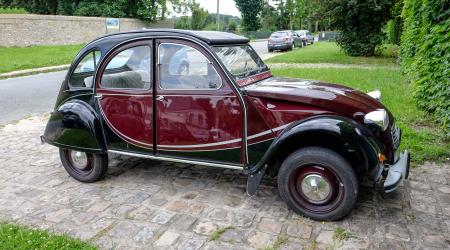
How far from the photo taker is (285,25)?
240ft

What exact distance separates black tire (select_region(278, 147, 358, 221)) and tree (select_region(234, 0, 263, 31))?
61.9m

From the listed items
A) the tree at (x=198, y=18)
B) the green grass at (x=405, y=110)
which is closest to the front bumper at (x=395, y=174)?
the green grass at (x=405, y=110)

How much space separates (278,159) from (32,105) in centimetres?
771

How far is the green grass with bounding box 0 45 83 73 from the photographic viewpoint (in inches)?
691

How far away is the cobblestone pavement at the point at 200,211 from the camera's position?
3389 mm

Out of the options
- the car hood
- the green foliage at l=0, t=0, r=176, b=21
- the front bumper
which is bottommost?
the front bumper

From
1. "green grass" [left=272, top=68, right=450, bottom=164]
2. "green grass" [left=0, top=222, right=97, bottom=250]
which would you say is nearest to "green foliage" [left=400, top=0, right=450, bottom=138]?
"green grass" [left=272, top=68, right=450, bottom=164]

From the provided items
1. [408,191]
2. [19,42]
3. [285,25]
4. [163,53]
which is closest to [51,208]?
[163,53]

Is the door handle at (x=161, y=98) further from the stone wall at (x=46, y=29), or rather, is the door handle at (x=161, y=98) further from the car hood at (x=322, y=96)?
the stone wall at (x=46, y=29)

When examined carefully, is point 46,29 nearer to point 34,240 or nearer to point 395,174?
point 34,240

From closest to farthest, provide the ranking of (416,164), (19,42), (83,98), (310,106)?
(310,106)
(83,98)
(416,164)
(19,42)

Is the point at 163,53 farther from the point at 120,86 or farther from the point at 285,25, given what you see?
the point at 285,25

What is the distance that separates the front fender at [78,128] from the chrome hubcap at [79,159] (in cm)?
16

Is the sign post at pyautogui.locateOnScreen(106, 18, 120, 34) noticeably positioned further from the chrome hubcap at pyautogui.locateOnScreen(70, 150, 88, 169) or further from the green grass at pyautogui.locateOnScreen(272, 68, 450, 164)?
the chrome hubcap at pyautogui.locateOnScreen(70, 150, 88, 169)
